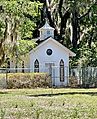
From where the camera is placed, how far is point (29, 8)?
35812 millimetres

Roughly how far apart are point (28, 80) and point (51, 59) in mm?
6359

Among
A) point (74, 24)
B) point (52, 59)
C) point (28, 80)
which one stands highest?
point (74, 24)

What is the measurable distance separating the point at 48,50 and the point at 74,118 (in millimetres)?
31760

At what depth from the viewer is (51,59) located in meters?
46.5

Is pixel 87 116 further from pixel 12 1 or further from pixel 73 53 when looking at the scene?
pixel 73 53

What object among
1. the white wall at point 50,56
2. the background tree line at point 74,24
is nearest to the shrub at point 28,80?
the background tree line at point 74,24

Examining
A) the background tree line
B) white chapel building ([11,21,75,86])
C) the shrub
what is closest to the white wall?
white chapel building ([11,21,75,86])

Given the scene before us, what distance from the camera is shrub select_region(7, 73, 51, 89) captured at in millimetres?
40375

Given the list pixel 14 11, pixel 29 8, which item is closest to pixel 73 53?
pixel 29 8

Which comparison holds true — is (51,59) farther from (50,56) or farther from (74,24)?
(74,24)

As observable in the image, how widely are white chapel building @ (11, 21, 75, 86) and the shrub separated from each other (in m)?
3.41

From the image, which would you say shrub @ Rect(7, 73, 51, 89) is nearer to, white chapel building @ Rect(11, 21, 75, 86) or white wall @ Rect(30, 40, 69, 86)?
white chapel building @ Rect(11, 21, 75, 86)

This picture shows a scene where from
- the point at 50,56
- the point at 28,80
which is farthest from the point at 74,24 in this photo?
the point at 28,80

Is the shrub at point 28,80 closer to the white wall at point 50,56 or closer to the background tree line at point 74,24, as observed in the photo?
the background tree line at point 74,24
